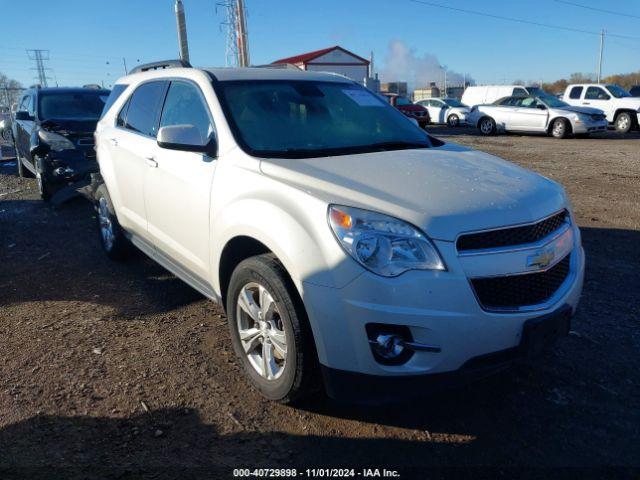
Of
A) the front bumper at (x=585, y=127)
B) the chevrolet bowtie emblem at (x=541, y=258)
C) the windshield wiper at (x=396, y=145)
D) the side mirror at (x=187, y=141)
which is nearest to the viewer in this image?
the chevrolet bowtie emblem at (x=541, y=258)

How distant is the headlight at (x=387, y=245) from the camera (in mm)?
2482

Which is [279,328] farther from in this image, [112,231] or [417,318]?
[112,231]

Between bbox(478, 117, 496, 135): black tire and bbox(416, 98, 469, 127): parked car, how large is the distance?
4022 millimetres

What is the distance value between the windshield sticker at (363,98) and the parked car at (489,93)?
20168 mm

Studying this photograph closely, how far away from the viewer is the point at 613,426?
2863 millimetres

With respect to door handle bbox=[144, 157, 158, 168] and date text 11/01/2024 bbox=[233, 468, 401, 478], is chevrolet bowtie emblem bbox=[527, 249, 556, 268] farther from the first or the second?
door handle bbox=[144, 157, 158, 168]

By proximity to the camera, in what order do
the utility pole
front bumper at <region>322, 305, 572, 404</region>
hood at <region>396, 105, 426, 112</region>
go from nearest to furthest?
1. front bumper at <region>322, 305, 572, 404</region>
2. the utility pole
3. hood at <region>396, 105, 426, 112</region>

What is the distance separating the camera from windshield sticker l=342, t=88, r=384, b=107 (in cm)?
425

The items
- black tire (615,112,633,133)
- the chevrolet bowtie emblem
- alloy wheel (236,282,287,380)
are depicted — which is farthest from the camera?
black tire (615,112,633,133)

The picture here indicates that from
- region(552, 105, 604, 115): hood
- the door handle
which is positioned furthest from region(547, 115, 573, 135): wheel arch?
the door handle

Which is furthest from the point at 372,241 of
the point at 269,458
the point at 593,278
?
the point at 593,278

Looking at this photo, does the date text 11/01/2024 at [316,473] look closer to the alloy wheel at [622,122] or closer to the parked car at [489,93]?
the parked car at [489,93]

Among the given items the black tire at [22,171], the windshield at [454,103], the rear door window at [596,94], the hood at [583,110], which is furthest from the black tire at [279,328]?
the windshield at [454,103]

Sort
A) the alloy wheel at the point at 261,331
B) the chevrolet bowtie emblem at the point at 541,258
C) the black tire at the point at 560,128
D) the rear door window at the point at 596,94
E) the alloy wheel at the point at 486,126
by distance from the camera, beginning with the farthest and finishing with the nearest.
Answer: the alloy wheel at the point at 486,126 < the rear door window at the point at 596,94 < the black tire at the point at 560,128 < the alloy wheel at the point at 261,331 < the chevrolet bowtie emblem at the point at 541,258
